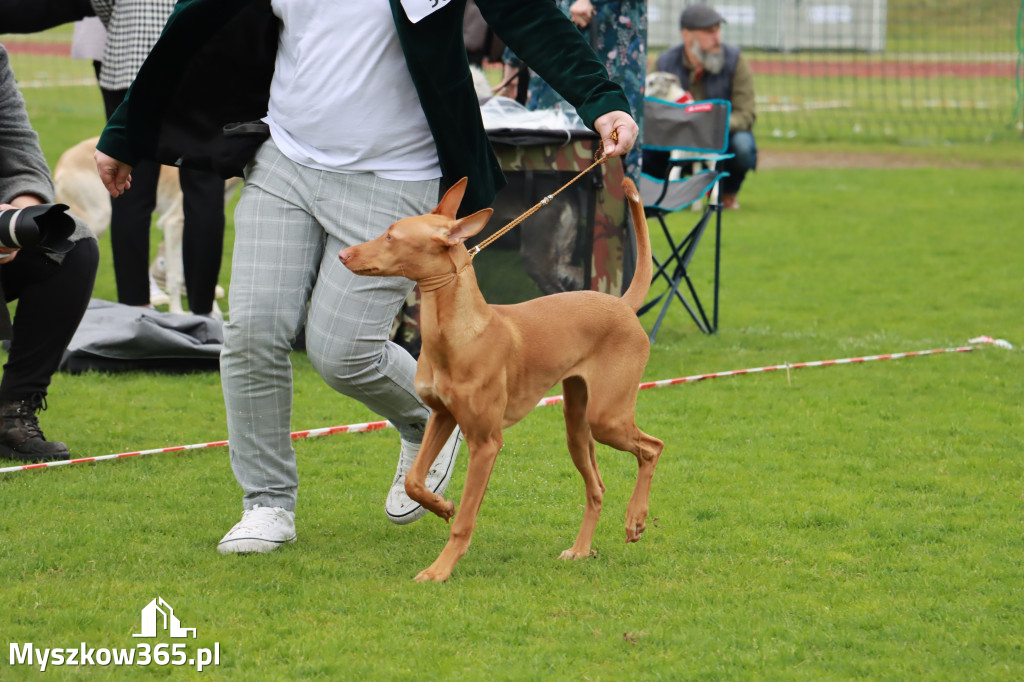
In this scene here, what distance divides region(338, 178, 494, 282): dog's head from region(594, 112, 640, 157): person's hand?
1.48 ft

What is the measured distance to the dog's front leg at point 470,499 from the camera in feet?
11.5

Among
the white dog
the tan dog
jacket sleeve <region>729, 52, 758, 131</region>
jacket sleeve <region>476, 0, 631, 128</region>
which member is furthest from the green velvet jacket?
jacket sleeve <region>729, 52, 758, 131</region>

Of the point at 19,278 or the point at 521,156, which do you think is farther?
the point at 521,156

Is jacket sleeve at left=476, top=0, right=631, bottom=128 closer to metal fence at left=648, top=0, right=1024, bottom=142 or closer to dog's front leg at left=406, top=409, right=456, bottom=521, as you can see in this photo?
dog's front leg at left=406, top=409, right=456, bottom=521

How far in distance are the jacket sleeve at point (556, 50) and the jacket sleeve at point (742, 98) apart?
8547 millimetres

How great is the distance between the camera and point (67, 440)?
5254 mm

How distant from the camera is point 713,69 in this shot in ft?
38.3

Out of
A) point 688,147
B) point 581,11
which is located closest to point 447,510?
point 581,11

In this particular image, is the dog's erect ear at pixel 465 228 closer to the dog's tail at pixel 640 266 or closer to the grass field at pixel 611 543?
the dog's tail at pixel 640 266

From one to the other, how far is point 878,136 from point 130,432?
1717cm

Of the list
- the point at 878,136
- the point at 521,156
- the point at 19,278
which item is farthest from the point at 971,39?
the point at 19,278

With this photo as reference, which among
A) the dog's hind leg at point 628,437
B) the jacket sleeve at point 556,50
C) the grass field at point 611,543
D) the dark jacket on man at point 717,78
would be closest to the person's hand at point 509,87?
the grass field at point 611,543

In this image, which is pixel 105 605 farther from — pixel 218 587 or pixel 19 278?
pixel 19 278

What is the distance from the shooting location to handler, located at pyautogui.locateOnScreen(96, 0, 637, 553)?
3.52 meters
